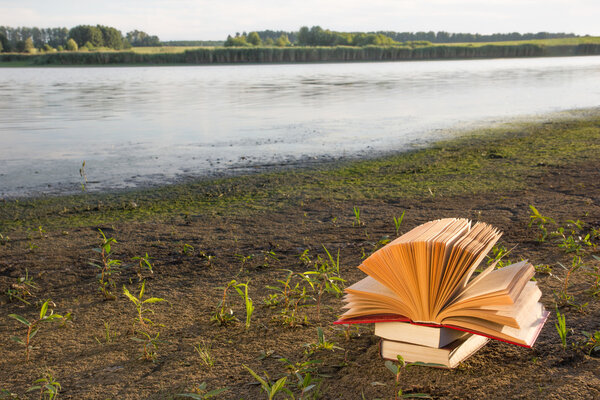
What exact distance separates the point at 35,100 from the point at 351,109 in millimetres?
12435

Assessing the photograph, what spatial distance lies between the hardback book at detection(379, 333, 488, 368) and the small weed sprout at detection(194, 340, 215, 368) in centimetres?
82

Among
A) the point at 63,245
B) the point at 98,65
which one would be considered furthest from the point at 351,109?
the point at 98,65

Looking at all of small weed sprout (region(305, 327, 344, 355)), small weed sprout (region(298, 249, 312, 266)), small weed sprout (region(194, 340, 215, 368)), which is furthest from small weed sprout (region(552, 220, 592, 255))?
small weed sprout (region(194, 340, 215, 368))

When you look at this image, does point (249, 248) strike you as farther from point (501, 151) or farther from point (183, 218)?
point (501, 151)

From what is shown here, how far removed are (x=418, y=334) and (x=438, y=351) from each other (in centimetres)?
11

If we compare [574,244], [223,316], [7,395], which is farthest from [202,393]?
[574,244]

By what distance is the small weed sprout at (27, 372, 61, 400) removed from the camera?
7.08ft

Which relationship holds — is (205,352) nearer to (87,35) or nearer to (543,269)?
(543,269)

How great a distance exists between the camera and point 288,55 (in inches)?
2499

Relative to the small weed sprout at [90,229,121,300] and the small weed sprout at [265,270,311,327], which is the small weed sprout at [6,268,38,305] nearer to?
the small weed sprout at [90,229,121,300]

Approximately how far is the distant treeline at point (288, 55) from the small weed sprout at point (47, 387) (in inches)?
2437

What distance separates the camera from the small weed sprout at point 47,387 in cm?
216

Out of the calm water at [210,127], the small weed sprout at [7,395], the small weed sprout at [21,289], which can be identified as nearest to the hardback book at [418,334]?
the small weed sprout at [7,395]

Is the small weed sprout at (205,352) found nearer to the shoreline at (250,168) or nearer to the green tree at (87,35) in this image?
the shoreline at (250,168)
